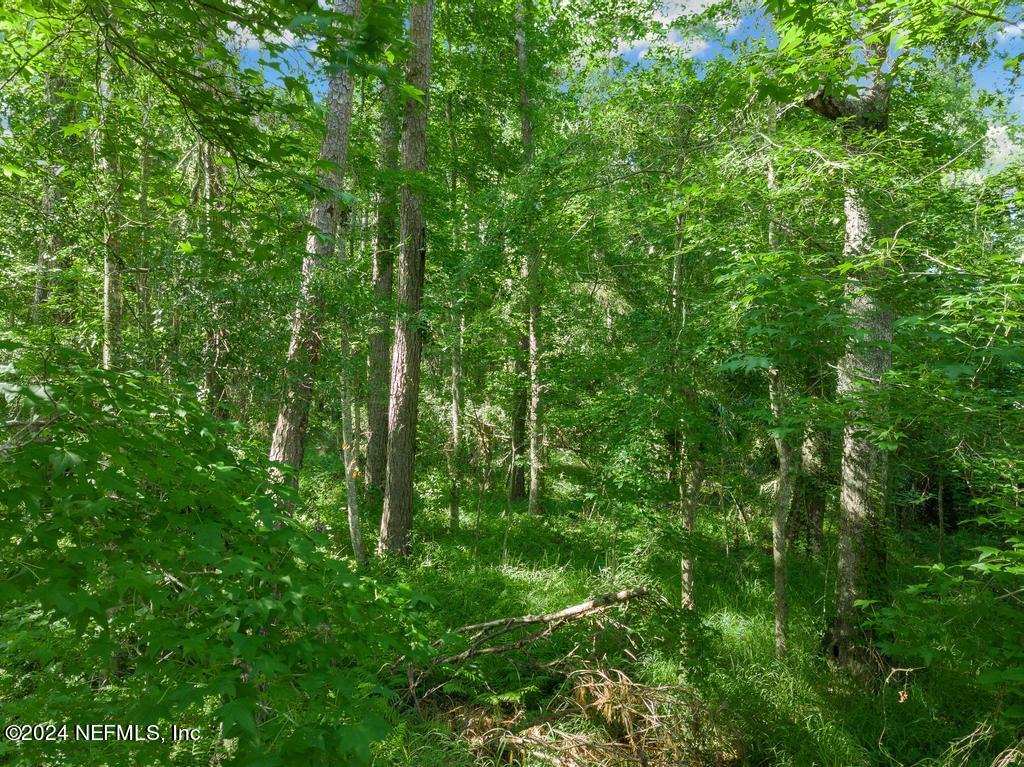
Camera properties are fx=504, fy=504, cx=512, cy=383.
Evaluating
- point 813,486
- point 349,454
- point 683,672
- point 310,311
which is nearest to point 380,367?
point 349,454

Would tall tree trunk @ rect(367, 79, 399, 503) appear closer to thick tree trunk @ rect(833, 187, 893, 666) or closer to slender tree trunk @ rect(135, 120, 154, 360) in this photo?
slender tree trunk @ rect(135, 120, 154, 360)

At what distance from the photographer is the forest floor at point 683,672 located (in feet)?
12.9

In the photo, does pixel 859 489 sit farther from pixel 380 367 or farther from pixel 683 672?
pixel 380 367

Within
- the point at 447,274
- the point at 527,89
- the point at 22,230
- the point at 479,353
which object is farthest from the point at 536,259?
the point at 22,230

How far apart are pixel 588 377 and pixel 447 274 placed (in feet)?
9.46

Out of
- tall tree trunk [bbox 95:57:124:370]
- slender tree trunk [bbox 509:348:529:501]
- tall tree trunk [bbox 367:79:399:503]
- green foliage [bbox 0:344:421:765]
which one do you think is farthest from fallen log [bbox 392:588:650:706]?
tall tree trunk [bbox 367:79:399:503]

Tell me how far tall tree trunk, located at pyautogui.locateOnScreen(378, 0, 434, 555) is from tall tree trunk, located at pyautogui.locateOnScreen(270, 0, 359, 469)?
1293 millimetres

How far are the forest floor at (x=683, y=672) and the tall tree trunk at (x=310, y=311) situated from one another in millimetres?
2237

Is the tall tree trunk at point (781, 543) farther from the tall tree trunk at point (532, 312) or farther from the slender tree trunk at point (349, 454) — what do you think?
the slender tree trunk at point (349, 454)

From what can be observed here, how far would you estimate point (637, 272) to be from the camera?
1035cm

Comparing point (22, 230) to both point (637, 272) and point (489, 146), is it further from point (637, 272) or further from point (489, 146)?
point (637, 272)

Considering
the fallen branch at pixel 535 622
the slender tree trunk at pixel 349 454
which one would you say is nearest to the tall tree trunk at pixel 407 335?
the slender tree trunk at pixel 349 454

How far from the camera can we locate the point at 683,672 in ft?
16.0

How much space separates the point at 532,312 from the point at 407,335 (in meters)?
3.03
